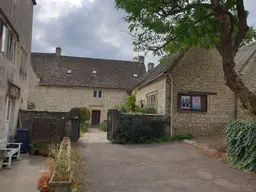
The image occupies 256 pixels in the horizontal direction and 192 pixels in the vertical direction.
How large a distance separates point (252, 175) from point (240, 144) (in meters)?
1.24

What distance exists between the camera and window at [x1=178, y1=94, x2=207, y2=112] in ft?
44.5

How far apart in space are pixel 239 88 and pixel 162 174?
454 centimetres

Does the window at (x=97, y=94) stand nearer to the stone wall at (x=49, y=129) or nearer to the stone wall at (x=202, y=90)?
the stone wall at (x=49, y=129)

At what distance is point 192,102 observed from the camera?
13.7m

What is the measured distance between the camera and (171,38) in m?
10.4

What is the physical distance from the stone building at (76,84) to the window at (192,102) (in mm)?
13261

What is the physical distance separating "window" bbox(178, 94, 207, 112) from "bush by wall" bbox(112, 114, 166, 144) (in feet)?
5.89

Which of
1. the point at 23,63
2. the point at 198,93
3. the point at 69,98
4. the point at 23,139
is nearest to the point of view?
the point at 23,139

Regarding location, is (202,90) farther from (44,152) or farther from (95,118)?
(95,118)

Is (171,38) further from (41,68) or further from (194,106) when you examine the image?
(41,68)

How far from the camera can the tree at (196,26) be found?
841 centimetres

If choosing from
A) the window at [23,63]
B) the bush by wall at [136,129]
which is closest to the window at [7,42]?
the window at [23,63]

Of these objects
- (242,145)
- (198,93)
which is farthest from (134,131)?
(242,145)

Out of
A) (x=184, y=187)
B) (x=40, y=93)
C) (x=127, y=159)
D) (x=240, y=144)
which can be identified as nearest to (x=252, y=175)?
(x=240, y=144)
